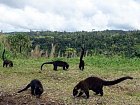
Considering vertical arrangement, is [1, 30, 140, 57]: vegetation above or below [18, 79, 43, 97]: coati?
below

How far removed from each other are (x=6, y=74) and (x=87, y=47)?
30.7 meters

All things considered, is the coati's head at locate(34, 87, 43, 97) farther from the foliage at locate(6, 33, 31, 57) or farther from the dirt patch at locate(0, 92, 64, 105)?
the foliage at locate(6, 33, 31, 57)

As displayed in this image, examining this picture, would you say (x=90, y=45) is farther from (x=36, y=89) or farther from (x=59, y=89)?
(x=36, y=89)

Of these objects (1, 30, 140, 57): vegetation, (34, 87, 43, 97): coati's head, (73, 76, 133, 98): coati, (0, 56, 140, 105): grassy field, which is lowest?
(1, 30, 140, 57): vegetation

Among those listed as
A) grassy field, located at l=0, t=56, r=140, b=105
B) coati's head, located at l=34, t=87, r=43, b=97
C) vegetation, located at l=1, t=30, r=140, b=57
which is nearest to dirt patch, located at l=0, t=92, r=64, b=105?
grassy field, located at l=0, t=56, r=140, b=105

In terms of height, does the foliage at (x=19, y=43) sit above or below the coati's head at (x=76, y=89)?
below

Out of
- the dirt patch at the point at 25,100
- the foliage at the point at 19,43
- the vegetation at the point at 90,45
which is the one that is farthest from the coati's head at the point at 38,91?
the foliage at the point at 19,43

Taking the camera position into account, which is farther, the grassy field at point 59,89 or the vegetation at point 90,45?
the vegetation at point 90,45

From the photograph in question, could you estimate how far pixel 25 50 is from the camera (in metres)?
44.2

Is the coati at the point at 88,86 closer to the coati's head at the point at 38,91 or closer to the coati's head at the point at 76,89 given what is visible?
the coati's head at the point at 76,89

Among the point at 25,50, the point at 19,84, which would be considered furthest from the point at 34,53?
the point at 19,84

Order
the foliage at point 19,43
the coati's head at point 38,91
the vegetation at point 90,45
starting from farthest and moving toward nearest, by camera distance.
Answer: the vegetation at point 90,45 < the foliage at point 19,43 < the coati's head at point 38,91

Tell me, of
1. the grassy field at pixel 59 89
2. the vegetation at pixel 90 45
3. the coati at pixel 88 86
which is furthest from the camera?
the vegetation at pixel 90 45

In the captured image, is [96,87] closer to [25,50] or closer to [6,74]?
[6,74]
